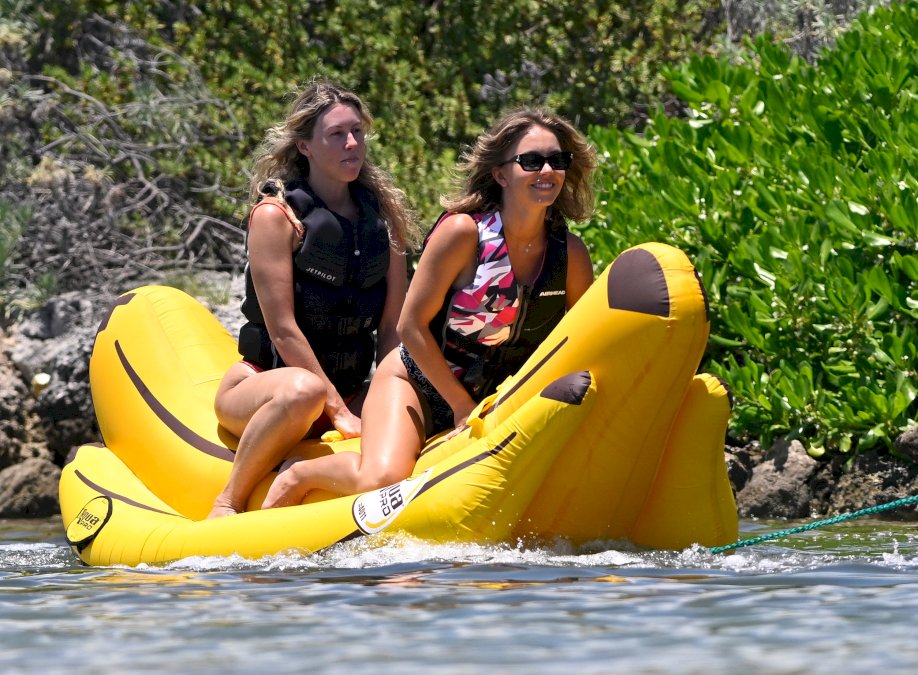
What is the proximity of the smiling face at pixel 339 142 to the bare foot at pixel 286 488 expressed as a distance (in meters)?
1.04

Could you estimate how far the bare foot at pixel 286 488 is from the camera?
4992mm

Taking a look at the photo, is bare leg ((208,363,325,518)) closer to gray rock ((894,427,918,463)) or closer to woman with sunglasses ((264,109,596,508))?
woman with sunglasses ((264,109,596,508))

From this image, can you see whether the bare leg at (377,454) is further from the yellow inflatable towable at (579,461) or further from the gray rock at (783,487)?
the gray rock at (783,487)

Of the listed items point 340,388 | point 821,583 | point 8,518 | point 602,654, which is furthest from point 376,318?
point 8,518

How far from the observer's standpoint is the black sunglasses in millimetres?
4844

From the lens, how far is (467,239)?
191 inches

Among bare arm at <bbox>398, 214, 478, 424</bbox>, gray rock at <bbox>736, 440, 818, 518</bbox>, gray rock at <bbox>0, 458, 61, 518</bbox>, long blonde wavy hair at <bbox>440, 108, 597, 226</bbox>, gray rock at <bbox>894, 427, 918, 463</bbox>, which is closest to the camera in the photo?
bare arm at <bbox>398, 214, 478, 424</bbox>

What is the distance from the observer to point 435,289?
189 inches

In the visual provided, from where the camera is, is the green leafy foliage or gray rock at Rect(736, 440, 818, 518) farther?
gray rock at Rect(736, 440, 818, 518)

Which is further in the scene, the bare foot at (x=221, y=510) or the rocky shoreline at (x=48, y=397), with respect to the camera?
the rocky shoreline at (x=48, y=397)

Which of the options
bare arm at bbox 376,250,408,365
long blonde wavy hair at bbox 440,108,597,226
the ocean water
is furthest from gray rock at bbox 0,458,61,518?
long blonde wavy hair at bbox 440,108,597,226

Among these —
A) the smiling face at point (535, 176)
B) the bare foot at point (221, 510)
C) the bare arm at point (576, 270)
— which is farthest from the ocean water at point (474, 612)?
the smiling face at point (535, 176)

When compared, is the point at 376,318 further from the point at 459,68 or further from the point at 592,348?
the point at 459,68

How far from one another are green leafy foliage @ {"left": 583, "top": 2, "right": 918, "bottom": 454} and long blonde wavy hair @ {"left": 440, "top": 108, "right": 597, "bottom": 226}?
1.54 meters
